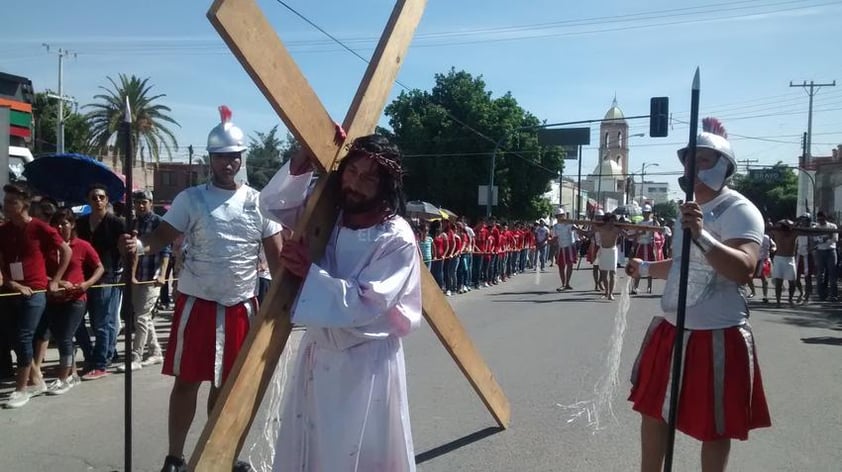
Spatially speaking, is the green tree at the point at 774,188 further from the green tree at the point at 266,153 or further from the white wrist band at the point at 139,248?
the white wrist band at the point at 139,248

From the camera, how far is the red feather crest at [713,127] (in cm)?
345

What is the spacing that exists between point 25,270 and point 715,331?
18.3 feet

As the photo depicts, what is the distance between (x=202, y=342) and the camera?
3.88 metres

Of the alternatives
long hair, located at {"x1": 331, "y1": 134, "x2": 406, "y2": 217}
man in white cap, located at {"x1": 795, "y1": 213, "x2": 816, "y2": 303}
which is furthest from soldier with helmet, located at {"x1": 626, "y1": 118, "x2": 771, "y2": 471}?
man in white cap, located at {"x1": 795, "y1": 213, "x2": 816, "y2": 303}

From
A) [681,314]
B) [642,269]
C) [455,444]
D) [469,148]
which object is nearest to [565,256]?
[455,444]

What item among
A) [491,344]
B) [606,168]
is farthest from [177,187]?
[491,344]

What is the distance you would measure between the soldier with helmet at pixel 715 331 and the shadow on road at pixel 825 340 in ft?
25.4

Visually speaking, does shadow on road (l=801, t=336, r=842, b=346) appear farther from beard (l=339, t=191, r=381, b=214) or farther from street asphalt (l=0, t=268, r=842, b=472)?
beard (l=339, t=191, r=381, b=214)

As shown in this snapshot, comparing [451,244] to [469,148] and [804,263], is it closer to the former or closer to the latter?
[804,263]

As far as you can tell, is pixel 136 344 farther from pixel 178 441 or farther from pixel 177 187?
pixel 177 187

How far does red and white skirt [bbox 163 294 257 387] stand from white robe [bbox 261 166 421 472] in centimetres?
119

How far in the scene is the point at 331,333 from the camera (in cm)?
272

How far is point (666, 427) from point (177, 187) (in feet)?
242

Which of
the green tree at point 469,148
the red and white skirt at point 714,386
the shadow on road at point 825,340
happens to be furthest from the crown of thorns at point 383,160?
the green tree at point 469,148
